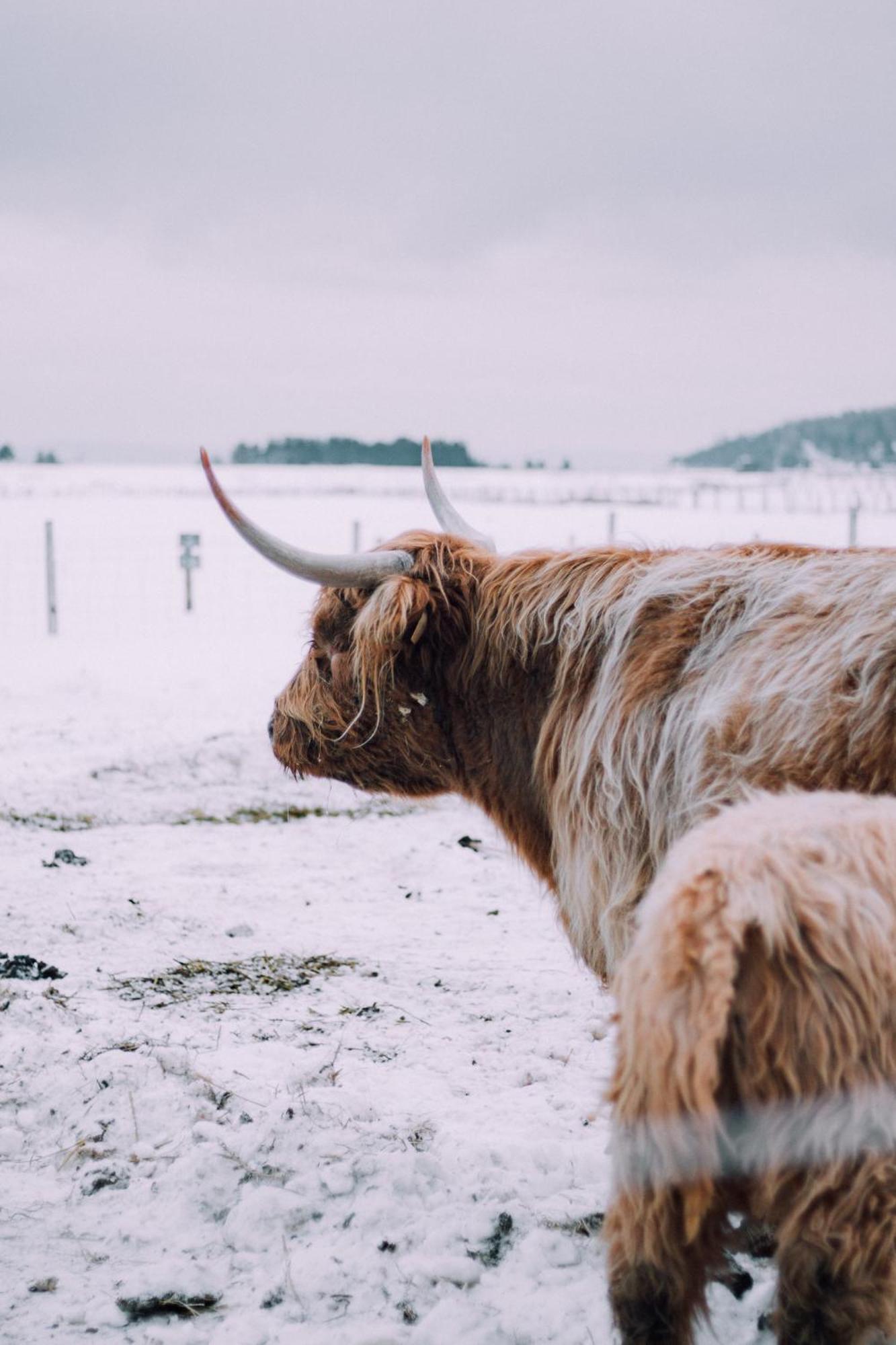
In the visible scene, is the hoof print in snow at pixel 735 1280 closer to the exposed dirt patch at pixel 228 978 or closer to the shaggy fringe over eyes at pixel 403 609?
the shaggy fringe over eyes at pixel 403 609

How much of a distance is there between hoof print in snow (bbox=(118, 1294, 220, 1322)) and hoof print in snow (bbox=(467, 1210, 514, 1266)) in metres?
0.64

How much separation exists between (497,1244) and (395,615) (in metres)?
1.74

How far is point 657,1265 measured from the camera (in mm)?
1575

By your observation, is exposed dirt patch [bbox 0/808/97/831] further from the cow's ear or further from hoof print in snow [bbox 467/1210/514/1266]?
hoof print in snow [bbox 467/1210/514/1266]

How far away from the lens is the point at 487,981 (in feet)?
14.4

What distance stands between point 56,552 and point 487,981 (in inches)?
789

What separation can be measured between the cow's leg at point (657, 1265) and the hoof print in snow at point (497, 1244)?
3.54 feet

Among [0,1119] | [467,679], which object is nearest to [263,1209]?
[0,1119]

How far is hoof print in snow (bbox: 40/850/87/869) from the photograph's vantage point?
542 cm

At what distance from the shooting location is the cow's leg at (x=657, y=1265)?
1553 millimetres

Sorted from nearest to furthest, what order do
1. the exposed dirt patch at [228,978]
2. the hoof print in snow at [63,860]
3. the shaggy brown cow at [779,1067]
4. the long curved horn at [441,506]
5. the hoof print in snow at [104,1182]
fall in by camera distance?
the shaggy brown cow at [779,1067] < the hoof print in snow at [104,1182] < the long curved horn at [441,506] < the exposed dirt patch at [228,978] < the hoof print in snow at [63,860]

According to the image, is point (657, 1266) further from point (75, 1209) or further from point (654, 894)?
point (75, 1209)

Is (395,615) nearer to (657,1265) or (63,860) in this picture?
(657,1265)

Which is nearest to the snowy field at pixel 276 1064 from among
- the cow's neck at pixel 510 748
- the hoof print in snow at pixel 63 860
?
the hoof print in snow at pixel 63 860
